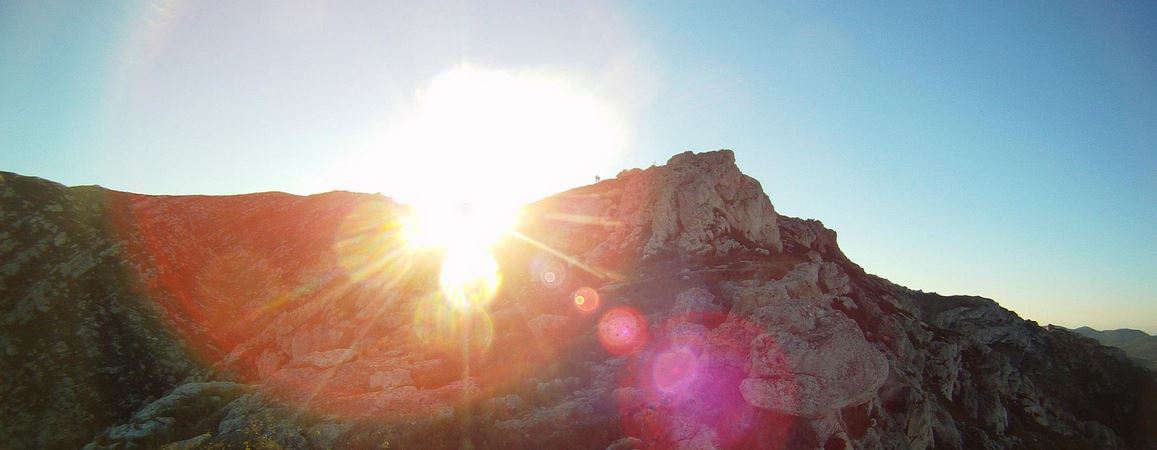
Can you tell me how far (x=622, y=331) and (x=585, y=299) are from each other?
6661mm

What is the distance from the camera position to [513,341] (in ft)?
115

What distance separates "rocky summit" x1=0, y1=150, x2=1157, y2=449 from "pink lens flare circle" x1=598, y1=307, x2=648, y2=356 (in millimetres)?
247

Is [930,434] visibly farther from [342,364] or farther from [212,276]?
[212,276]

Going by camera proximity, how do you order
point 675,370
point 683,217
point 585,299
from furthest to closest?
point 683,217, point 585,299, point 675,370

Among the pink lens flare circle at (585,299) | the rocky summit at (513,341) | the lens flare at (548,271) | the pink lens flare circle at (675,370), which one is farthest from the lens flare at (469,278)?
the pink lens flare circle at (675,370)

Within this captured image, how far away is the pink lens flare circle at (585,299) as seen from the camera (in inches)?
1534

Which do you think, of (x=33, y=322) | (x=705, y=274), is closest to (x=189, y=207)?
(x=33, y=322)

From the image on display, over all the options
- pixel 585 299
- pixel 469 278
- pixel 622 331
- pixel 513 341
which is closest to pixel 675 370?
pixel 622 331

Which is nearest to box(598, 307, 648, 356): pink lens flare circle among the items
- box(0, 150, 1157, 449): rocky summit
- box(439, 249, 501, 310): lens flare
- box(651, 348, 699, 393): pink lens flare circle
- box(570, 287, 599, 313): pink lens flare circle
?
box(0, 150, 1157, 449): rocky summit

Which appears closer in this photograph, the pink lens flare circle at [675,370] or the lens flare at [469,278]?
the pink lens flare circle at [675,370]

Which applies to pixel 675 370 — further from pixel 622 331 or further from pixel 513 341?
pixel 513 341

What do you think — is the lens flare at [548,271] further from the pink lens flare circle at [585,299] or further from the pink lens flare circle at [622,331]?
the pink lens flare circle at [622,331]

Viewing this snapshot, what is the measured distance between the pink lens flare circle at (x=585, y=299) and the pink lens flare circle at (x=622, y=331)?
2049 millimetres

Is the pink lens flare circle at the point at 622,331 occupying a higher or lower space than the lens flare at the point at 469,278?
lower
